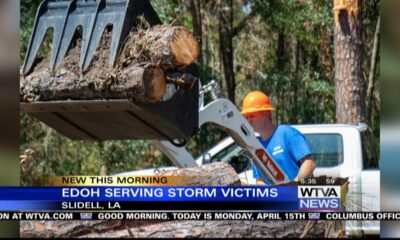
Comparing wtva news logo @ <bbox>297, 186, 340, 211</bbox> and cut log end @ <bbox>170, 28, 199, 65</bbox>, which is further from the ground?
cut log end @ <bbox>170, 28, 199, 65</bbox>

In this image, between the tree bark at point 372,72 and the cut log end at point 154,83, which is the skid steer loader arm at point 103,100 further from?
the tree bark at point 372,72

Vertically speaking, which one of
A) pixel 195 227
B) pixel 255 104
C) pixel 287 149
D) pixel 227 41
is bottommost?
pixel 195 227

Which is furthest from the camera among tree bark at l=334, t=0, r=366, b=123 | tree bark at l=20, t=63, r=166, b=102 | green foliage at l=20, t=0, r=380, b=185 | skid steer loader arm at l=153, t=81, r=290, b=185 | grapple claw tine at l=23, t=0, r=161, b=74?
green foliage at l=20, t=0, r=380, b=185

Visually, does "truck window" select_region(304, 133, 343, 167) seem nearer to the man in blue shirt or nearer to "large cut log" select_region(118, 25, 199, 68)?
the man in blue shirt

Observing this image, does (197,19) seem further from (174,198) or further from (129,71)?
(129,71)

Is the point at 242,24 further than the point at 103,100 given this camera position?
Yes

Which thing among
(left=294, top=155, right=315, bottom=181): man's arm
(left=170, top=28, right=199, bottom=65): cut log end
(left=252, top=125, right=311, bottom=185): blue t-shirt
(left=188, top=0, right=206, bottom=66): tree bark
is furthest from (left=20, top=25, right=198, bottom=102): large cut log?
(left=188, top=0, right=206, bottom=66): tree bark

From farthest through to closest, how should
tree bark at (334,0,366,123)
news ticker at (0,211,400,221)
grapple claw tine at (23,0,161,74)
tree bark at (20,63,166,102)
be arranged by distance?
tree bark at (334,0,366,123), news ticker at (0,211,400,221), grapple claw tine at (23,0,161,74), tree bark at (20,63,166,102)

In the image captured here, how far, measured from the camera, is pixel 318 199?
19.5ft

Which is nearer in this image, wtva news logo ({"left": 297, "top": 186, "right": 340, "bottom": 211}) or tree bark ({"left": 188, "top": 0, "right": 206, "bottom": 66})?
wtva news logo ({"left": 297, "top": 186, "right": 340, "bottom": 211})

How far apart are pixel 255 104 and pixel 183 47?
1026 millimetres

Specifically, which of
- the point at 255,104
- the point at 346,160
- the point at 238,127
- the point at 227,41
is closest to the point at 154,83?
the point at 238,127

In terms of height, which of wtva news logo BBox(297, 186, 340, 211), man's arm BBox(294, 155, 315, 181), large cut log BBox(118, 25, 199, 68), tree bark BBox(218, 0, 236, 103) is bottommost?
wtva news logo BBox(297, 186, 340, 211)

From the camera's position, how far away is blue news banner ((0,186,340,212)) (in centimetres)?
594
